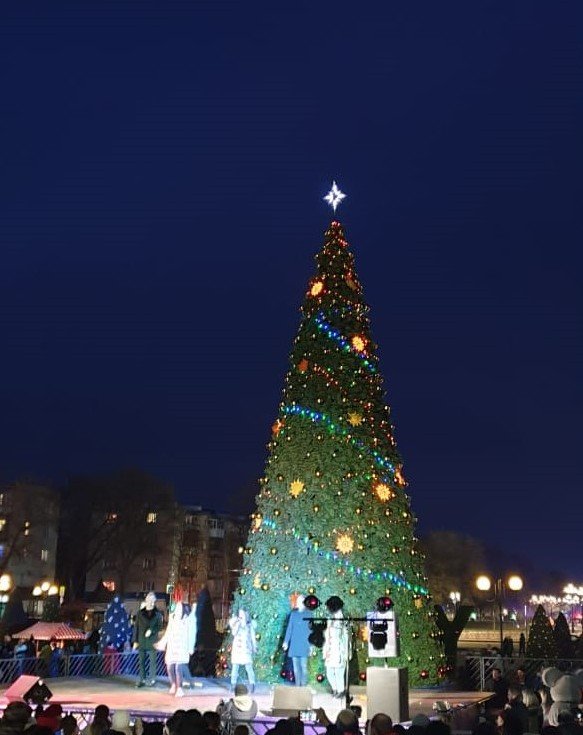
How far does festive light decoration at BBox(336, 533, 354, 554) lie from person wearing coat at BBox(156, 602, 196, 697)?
4.10m

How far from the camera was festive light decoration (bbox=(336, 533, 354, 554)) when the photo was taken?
18.7 metres

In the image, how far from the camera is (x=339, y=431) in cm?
1961

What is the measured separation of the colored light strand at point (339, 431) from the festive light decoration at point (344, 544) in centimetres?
197

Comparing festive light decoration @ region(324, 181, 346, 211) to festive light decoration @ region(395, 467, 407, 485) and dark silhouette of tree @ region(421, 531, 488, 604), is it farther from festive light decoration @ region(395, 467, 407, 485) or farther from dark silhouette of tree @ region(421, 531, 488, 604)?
dark silhouette of tree @ region(421, 531, 488, 604)

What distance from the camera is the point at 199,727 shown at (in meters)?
6.63

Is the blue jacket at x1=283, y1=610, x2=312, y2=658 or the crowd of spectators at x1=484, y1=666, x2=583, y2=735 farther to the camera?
the blue jacket at x1=283, y1=610, x2=312, y2=658

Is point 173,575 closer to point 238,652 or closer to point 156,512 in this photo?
point 156,512

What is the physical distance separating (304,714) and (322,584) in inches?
229

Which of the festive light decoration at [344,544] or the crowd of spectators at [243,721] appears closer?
the crowd of spectators at [243,721]

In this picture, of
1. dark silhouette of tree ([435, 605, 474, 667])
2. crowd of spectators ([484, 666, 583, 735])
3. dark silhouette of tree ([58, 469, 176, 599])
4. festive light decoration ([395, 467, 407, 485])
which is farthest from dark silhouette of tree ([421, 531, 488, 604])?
crowd of spectators ([484, 666, 583, 735])

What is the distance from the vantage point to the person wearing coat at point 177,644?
619 inches

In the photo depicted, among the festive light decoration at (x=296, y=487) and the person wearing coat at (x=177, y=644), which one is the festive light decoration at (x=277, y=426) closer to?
the festive light decoration at (x=296, y=487)

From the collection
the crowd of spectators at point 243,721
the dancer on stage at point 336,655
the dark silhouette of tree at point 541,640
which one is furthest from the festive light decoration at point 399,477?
the dark silhouette of tree at point 541,640

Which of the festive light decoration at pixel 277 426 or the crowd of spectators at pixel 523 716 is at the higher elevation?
the festive light decoration at pixel 277 426
